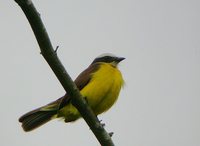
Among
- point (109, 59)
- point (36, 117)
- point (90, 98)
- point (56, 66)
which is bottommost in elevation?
point (90, 98)

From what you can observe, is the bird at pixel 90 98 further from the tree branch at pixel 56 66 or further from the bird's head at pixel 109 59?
the tree branch at pixel 56 66

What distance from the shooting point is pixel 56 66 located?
14.8 ft

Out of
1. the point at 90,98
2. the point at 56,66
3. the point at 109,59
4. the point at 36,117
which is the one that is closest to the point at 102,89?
the point at 90,98

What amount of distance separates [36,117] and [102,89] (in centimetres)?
117

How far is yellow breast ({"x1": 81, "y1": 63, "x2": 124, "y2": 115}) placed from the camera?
6.99 m

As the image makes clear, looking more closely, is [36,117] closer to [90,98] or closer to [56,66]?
[90,98]

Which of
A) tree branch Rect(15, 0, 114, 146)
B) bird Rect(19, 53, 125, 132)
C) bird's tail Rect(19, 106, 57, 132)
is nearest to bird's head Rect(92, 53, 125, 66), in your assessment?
bird Rect(19, 53, 125, 132)

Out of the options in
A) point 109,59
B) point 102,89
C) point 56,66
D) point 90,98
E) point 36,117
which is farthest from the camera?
point 109,59

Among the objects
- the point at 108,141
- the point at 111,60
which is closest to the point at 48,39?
the point at 108,141

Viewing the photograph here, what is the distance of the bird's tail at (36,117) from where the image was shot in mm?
7199

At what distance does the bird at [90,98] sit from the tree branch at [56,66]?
5.30ft

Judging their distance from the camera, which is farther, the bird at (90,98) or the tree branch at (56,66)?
the bird at (90,98)

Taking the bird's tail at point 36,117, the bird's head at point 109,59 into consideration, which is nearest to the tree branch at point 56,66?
the bird's tail at point 36,117

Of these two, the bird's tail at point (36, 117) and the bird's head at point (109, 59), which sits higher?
the bird's head at point (109, 59)
